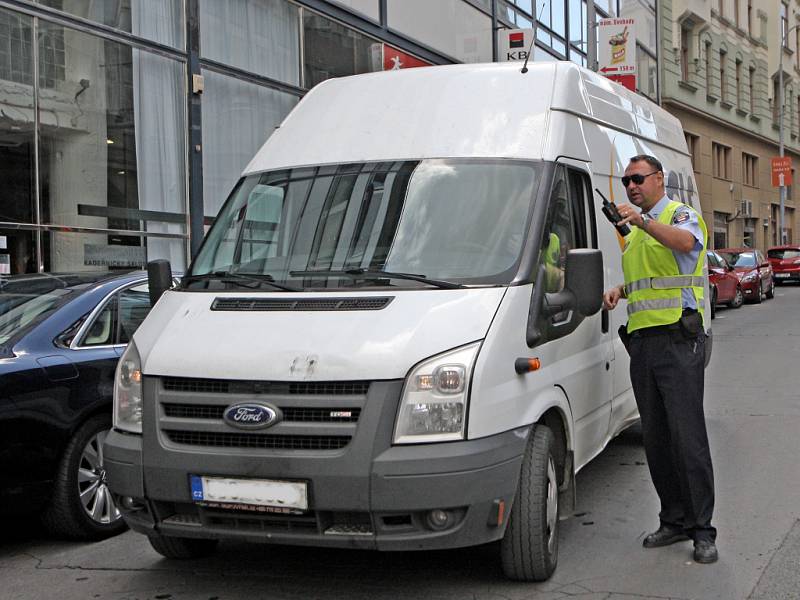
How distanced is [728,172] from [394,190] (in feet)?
135

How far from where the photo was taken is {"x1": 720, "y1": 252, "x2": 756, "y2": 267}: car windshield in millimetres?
25641

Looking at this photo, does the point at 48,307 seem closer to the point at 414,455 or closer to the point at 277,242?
the point at 277,242

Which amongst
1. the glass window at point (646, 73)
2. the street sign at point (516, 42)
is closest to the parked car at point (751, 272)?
the glass window at point (646, 73)

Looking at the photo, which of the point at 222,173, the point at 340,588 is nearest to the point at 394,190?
the point at 340,588

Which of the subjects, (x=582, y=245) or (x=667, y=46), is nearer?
(x=582, y=245)

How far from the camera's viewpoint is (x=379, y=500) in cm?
385

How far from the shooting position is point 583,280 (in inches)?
178

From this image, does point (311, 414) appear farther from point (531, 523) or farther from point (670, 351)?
point (670, 351)

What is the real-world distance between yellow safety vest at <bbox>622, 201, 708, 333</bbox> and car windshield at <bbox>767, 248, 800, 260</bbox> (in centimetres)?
3090

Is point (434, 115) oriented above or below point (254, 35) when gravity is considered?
below

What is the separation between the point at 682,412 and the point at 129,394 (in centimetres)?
267

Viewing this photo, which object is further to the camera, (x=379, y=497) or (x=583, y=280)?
(x=583, y=280)

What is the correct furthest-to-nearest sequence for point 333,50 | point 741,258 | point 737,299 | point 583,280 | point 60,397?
point 741,258 < point 737,299 < point 333,50 < point 60,397 < point 583,280

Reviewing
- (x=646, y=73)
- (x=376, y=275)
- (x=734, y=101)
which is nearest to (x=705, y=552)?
(x=376, y=275)
